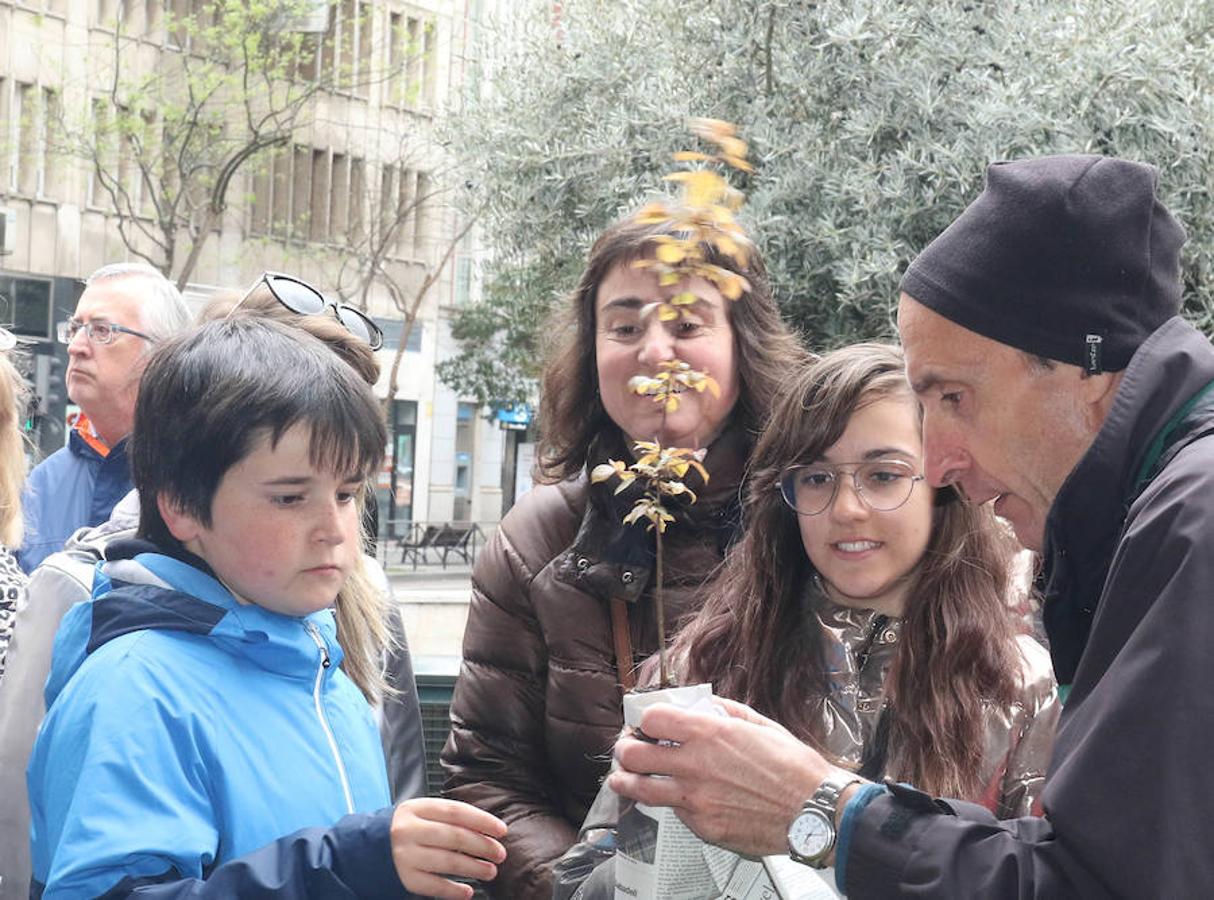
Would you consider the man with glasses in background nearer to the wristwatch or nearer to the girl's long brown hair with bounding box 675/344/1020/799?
the girl's long brown hair with bounding box 675/344/1020/799

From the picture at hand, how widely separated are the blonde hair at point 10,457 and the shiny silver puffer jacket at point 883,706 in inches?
84.3

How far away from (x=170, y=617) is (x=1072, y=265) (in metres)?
1.41

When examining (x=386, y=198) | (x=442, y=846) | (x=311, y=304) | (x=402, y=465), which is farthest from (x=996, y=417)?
(x=402, y=465)

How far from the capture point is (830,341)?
676cm

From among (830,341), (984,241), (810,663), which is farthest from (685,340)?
(830,341)

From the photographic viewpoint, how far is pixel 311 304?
12.2 feet

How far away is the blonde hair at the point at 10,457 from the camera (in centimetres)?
408

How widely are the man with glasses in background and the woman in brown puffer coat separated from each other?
150 cm

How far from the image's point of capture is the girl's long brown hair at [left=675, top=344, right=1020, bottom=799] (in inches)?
105

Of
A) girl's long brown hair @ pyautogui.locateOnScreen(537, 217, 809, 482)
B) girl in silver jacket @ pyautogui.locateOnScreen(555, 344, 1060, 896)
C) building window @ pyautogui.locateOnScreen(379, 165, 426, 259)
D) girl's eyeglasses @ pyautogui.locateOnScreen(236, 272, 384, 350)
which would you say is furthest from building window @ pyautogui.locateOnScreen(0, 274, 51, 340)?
girl in silver jacket @ pyautogui.locateOnScreen(555, 344, 1060, 896)

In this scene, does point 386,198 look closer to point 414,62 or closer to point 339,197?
point 339,197

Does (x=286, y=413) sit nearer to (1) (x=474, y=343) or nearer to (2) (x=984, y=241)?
(2) (x=984, y=241)

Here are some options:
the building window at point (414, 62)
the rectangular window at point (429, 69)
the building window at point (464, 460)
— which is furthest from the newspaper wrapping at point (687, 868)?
the building window at point (464, 460)

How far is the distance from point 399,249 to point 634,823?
116ft
